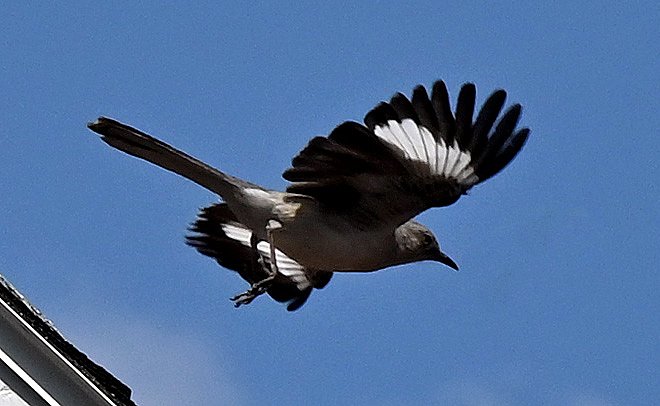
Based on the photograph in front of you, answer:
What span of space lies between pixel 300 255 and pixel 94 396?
3.54 m

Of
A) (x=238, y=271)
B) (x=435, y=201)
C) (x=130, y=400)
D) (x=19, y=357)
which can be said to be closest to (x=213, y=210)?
(x=238, y=271)

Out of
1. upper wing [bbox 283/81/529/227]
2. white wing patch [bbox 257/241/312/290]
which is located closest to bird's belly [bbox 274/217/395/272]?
upper wing [bbox 283/81/529/227]

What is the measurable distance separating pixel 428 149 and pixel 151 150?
1.66 m

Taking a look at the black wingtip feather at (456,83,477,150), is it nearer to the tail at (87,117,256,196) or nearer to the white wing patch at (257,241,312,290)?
the tail at (87,117,256,196)

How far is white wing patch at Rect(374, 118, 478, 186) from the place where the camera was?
8828 mm

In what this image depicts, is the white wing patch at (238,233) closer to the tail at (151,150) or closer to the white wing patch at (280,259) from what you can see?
the white wing patch at (280,259)

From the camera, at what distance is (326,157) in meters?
8.95

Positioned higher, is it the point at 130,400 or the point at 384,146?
the point at 384,146

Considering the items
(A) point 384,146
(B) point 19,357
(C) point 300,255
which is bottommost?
(B) point 19,357

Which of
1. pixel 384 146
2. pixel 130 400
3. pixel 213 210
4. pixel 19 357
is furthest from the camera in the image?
pixel 213 210

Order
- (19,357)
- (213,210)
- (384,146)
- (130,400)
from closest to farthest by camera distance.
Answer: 1. (19,357)
2. (130,400)
3. (384,146)
4. (213,210)

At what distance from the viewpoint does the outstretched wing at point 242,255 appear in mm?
10445

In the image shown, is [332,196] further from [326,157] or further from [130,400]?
[130,400]

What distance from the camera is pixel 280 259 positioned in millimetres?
10555
